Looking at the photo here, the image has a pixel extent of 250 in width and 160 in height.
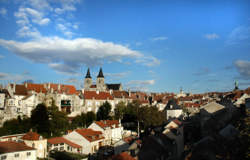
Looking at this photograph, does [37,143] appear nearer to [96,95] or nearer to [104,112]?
[104,112]

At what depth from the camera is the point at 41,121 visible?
168 ft

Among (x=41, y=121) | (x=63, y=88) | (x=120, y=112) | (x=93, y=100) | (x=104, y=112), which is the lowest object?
(x=120, y=112)

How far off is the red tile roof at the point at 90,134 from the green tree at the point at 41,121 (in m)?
6.83

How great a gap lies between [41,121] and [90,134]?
11.2 m

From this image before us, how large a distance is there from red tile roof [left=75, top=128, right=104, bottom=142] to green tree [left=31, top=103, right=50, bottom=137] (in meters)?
6.83

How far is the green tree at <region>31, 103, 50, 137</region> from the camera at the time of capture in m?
50.7

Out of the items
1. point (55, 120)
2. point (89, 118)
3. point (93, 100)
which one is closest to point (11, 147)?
point (55, 120)

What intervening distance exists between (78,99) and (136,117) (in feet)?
64.6

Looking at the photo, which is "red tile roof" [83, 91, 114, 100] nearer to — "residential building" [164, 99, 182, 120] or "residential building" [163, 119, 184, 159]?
"residential building" [164, 99, 182, 120]

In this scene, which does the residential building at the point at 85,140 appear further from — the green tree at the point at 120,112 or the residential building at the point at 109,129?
the green tree at the point at 120,112

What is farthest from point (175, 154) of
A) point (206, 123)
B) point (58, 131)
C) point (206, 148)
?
point (58, 131)

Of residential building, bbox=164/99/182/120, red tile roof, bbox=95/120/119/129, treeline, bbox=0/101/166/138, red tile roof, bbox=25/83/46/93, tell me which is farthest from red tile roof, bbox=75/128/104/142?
residential building, bbox=164/99/182/120

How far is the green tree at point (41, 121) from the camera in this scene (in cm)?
5066


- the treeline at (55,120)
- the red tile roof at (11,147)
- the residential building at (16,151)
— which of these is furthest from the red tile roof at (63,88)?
the residential building at (16,151)
